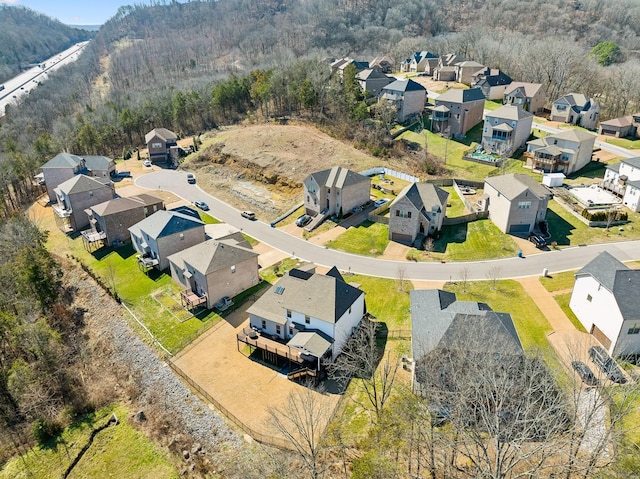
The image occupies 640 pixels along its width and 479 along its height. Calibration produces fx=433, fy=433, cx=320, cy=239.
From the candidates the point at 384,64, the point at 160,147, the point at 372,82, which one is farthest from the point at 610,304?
the point at 384,64

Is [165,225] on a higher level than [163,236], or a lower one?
higher

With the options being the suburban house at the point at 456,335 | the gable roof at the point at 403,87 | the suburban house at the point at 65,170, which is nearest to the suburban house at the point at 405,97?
the gable roof at the point at 403,87

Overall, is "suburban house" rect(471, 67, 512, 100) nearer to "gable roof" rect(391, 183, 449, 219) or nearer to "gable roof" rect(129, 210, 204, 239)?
"gable roof" rect(391, 183, 449, 219)

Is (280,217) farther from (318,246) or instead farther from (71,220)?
(71,220)

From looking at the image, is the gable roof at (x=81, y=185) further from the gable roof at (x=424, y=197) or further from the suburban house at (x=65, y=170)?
the gable roof at (x=424, y=197)

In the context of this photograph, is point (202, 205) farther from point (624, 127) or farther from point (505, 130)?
point (624, 127)

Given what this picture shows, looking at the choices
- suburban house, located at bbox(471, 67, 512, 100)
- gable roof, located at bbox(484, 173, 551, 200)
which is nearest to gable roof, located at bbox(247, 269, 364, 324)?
gable roof, located at bbox(484, 173, 551, 200)
